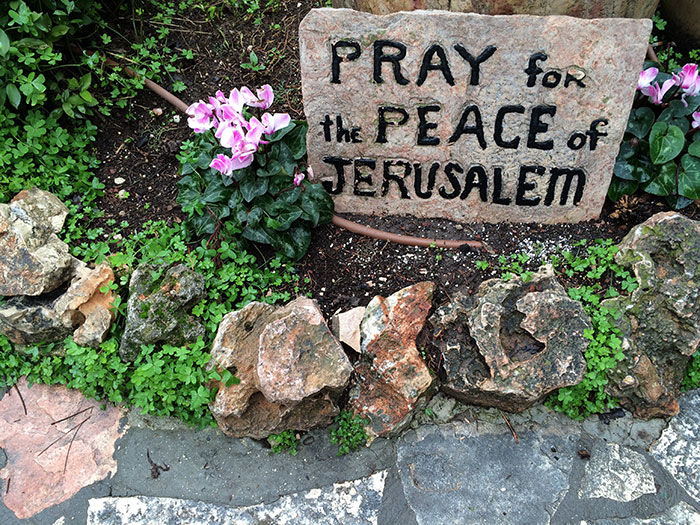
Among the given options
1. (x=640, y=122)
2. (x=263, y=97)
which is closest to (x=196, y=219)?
(x=263, y=97)

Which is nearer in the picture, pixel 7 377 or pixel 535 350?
pixel 535 350

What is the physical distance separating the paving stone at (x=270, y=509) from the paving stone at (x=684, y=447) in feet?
4.02

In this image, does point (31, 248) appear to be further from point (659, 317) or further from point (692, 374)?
point (692, 374)

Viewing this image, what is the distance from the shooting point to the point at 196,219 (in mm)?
2904

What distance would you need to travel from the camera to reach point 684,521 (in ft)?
7.91

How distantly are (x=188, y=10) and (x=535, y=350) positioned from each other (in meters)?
2.95

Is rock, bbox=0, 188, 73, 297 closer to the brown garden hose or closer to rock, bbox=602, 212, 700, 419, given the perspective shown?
the brown garden hose

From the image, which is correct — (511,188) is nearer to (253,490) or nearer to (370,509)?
(370,509)

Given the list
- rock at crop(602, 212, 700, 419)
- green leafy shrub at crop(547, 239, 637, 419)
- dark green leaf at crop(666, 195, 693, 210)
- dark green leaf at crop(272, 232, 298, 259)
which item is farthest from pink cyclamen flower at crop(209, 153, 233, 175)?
dark green leaf at crop(666, 195, 693, 210)

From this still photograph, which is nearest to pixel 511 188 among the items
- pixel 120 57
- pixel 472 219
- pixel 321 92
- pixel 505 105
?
pixel 472 219

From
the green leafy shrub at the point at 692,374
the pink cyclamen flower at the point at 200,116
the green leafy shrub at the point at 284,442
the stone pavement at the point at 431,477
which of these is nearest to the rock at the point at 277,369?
the green leafy shrub at the point at 284,442

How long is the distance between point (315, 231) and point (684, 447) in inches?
76.4

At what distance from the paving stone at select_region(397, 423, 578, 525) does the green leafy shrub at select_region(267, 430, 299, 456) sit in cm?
47

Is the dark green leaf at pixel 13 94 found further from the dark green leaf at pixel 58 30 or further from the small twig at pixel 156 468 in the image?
the small twig at pixel 156 468
